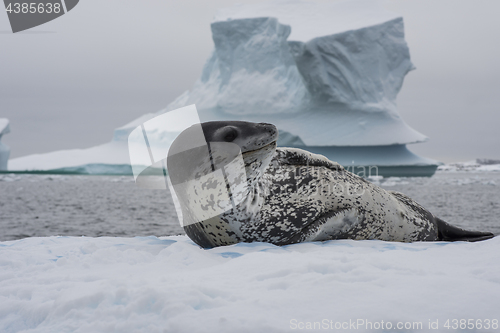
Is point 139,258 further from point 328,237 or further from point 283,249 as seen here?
point 328,237

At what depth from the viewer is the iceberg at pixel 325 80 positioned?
16.5 metres

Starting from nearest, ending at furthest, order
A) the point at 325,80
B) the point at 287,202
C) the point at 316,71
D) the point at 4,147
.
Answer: the point at 287,202, the point at 316,71, the point at 325,80, the point at 4,147

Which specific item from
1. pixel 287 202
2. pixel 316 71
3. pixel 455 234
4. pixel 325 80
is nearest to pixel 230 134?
pixel 287 202

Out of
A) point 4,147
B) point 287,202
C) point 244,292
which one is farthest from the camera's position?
point 4,147

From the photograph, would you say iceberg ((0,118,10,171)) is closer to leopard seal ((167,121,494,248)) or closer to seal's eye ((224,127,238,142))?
leopard seal ((167,121,494,248))

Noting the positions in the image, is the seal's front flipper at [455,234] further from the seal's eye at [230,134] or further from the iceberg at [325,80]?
the iceberg at [325,80]

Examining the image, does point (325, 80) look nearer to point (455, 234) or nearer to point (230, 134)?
point (455, 234)

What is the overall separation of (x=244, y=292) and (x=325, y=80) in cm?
1612

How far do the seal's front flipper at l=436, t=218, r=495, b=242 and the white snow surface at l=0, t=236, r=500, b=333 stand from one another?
3.69 feet

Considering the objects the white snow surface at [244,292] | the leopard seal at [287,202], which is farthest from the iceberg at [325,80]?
the white snow surface at [244,292]

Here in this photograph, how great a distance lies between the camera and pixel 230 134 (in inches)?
71.4

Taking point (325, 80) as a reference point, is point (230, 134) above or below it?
above


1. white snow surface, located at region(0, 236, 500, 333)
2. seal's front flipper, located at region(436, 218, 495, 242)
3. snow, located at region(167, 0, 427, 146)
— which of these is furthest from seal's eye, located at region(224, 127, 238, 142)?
snow, located at region(167, 0, 427, 146)

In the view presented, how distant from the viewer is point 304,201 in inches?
86.0
